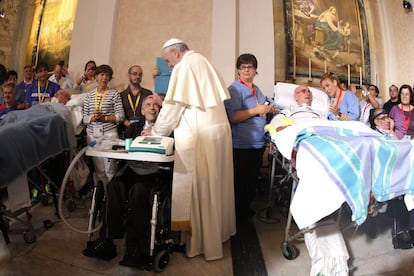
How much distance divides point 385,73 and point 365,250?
17.1 feet

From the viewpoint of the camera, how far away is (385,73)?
6020mm

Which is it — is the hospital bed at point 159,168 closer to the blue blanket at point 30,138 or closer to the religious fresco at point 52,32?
the blue blanket at point 30,138

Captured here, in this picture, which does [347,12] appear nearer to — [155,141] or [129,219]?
[155,141]

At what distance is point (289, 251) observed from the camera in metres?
2.16

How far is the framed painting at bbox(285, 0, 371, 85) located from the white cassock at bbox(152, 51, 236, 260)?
3957 mm

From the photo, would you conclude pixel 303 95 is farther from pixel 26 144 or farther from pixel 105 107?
pixel 26 144

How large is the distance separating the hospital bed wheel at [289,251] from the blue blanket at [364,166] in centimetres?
83

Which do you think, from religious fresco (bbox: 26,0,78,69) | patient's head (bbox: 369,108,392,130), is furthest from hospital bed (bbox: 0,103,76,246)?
patient's head (bbox: 369,108,392,130)

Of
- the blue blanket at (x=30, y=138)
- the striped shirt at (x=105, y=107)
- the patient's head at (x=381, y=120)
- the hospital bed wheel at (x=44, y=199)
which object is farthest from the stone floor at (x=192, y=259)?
the patient's head at (x=381, y=120)

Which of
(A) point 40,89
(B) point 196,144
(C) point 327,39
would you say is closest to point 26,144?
(B) point 196,144

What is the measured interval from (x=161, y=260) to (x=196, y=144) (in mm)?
920

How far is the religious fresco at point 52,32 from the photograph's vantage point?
5.06 metres

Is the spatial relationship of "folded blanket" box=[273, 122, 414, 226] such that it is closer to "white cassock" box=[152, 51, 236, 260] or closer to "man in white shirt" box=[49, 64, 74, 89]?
"white cassock" box=[152, 51, 236, 260]

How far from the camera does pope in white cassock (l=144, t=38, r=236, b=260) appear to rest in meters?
2.02
